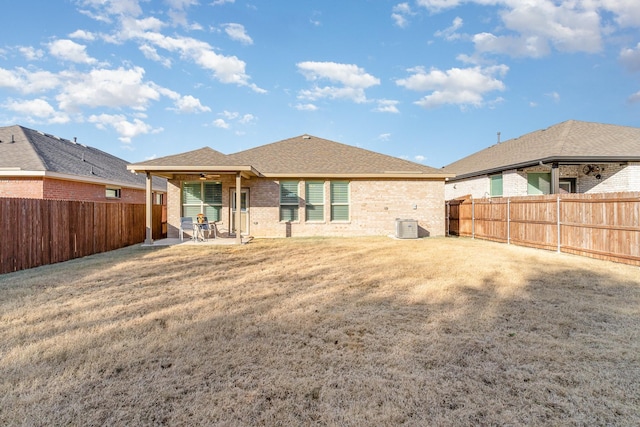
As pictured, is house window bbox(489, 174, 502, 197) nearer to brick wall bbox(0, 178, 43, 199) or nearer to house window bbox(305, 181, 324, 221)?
house window bbox(305, 181, 324, 221)

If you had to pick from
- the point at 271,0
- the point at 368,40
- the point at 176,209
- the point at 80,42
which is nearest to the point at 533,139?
the point at 368,40

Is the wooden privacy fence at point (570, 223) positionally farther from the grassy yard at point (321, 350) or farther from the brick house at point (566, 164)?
the brick house at point (566, 164)

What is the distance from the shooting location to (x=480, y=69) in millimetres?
21719

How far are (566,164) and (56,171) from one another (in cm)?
2049

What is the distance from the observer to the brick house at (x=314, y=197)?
1399cm

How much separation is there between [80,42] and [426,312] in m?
17.3

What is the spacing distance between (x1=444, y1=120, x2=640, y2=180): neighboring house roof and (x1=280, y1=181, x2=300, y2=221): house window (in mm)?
9976

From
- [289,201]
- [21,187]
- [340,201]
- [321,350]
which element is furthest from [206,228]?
[321,350]

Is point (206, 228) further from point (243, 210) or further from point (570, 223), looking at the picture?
point (570, 223)

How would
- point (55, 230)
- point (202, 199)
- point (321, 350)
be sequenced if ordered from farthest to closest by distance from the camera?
1. point (202, 199)
2. point (55, 230)
3. point (321, 350)

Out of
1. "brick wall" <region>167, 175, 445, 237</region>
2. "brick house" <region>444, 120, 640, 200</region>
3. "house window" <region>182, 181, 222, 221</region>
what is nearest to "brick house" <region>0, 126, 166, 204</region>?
"brick wall" <region>167, 175, 445, 237</region>

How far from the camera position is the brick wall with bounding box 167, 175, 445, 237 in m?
14.0

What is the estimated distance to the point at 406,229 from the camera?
44.5 ft

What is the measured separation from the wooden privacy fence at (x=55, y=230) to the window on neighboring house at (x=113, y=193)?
5.47m
